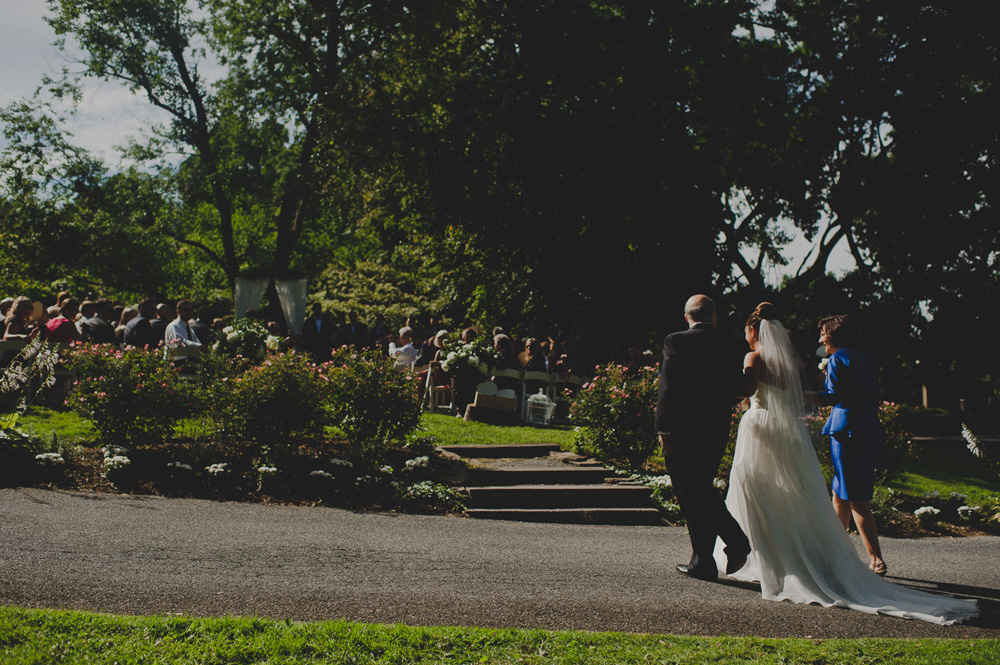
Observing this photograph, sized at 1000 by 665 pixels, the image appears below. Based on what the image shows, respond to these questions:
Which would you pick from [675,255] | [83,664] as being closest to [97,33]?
[675,255]

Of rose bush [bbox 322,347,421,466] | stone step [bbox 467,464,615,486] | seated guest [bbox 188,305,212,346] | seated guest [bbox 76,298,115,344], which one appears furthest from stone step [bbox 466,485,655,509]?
seated guest [bbox 76,298,115,344]

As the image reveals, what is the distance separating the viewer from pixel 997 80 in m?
19.2

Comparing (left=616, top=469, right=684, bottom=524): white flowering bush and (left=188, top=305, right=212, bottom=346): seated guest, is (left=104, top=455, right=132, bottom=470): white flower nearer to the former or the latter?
(left=188, top=305, right=212, bottom=346): seated guest

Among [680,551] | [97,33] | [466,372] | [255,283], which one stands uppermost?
[97,33]

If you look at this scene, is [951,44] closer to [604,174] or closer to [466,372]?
[604,174]

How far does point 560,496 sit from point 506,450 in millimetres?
1963

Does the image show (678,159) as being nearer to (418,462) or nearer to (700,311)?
(418,462)

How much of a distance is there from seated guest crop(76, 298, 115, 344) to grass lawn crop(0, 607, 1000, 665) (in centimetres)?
869

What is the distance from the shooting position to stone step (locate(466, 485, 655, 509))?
9234 millimetres

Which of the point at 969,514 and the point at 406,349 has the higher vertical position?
the point at 406,349

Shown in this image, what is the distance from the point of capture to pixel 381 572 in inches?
227

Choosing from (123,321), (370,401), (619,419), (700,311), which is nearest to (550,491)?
(619,419)

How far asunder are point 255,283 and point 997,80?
768 inches

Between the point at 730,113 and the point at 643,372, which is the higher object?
the point at 730,113
